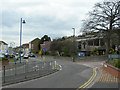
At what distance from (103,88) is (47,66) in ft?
29.7

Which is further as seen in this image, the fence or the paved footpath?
the fence

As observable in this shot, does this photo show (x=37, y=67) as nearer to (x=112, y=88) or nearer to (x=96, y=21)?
(x=112, y=88)

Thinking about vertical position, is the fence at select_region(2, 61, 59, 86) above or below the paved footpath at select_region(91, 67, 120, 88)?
above

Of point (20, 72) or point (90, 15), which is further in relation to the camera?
point (90, 15)

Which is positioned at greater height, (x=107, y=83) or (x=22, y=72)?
(x=22, y=72)

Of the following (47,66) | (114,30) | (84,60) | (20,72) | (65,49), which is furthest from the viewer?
(65,49)

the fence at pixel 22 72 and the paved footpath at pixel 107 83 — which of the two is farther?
the fence at pixel 22 72

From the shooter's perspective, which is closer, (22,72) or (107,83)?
(107,83)

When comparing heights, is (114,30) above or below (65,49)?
above

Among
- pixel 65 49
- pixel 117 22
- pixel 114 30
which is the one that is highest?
pixel 117 22

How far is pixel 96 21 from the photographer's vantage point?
114 feet

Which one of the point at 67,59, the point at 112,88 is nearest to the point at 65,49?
the point at 67,59

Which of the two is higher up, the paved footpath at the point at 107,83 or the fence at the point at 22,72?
the fence at the point at 22,72

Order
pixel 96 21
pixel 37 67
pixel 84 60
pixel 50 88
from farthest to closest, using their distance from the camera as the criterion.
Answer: pixel 84 60, pixel 96 21, pixel 37 67, pixel 50 88
